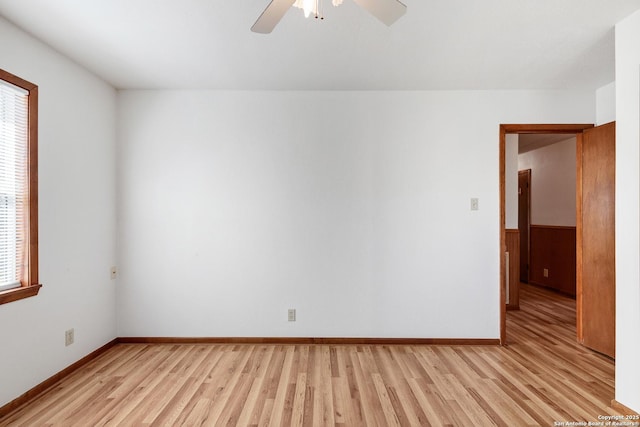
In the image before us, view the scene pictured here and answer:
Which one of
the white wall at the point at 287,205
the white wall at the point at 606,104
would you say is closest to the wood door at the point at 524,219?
the white wall at the point at 606,104

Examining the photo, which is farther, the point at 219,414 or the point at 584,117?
the point at 584,117

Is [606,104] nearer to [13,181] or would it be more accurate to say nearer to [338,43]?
[338,43]

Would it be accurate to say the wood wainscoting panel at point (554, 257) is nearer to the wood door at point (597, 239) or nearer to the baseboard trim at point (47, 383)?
the wood door at point (597, 239)

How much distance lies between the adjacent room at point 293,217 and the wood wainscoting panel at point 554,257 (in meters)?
1.93

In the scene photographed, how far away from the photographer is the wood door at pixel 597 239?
306 centimetres

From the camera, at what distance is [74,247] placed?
2896 millimetres

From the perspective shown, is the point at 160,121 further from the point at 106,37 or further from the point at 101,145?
the point at 106,37

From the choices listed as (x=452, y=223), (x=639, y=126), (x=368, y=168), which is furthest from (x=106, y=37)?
(x=639, y=126)

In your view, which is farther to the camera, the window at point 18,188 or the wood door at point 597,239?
the wood door at point 597,239

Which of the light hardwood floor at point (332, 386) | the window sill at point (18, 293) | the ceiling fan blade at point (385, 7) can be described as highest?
the ceiling fan blade at point (385, 7)

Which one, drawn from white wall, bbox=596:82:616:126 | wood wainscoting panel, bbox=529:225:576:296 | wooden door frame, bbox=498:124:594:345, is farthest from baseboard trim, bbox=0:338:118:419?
wood wainscoting panel, bbox=529:225:576:296

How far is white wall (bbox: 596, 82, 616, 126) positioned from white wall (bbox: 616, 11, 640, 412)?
124 centimetres

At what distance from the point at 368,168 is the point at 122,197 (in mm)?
2460

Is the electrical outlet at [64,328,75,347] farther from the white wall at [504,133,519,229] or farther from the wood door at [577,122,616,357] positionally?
the white wall at [504,133,519,229]
